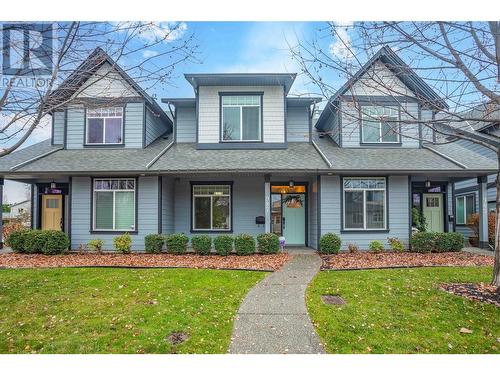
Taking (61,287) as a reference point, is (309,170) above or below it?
above

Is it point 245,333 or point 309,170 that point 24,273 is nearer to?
point 245,333

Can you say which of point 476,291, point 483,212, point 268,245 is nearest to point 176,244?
point 268,245

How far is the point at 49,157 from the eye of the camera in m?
12.2

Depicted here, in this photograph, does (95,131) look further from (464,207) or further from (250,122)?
(464,207)

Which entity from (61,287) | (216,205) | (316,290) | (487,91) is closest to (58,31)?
(61,287)

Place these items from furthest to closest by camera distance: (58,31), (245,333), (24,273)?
(24,273)
(58,31)
(245,333)

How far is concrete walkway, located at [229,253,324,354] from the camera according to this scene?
4.19m

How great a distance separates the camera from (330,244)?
11.0 metres

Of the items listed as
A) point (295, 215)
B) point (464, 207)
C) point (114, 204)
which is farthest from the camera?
point (464, 207)

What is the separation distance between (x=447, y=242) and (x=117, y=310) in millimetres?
→ 10714

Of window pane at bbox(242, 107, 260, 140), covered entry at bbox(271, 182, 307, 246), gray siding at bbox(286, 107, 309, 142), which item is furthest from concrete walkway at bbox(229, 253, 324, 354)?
gray siding at bbox(286, 107, 309, 142)

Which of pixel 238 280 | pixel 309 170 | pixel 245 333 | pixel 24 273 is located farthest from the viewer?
pixel 309 170

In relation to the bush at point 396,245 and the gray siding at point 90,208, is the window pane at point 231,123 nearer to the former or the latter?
the gray siding at point 90,208

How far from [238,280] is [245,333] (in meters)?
2.95
